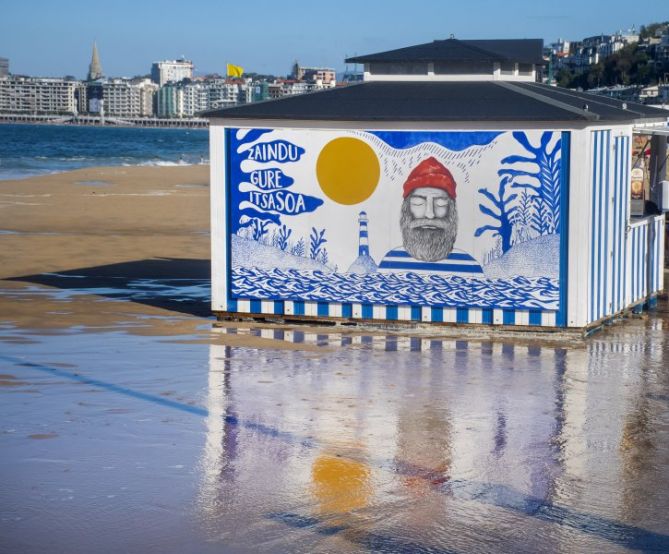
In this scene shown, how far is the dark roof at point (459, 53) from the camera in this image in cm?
1527

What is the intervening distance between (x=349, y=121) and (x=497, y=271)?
7.84ft

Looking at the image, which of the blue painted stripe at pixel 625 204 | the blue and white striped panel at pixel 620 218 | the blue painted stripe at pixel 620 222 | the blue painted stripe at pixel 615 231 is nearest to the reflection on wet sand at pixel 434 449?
the blue painted stripe at pixel 615 231

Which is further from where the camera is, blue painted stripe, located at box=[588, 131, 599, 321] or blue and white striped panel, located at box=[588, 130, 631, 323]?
blue and white striped panel, located at box=[588, 130, 631, 323]

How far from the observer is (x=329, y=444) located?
8844 mm

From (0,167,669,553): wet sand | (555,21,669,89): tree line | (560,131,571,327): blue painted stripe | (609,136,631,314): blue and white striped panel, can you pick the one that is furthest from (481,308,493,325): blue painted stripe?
(555,21,669,89): tree line

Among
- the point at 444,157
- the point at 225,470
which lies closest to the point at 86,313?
the point at 444,157

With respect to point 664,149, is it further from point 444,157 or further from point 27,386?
point 27,386

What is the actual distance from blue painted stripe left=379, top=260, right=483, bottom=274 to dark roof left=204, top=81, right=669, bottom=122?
161 cm

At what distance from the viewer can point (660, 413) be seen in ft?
32.6

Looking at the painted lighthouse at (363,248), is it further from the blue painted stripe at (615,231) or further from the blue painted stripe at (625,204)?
the blue painted stripe at (625,204)

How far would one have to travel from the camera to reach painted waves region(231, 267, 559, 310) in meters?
13.4

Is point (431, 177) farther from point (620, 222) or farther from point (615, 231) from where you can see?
point (620, 222)

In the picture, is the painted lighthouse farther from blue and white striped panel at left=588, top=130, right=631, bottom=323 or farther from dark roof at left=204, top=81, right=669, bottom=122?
blue and white striped panel at left=588, top=130, right=631, bottom=323

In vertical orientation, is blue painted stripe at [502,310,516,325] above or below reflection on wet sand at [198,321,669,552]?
above
